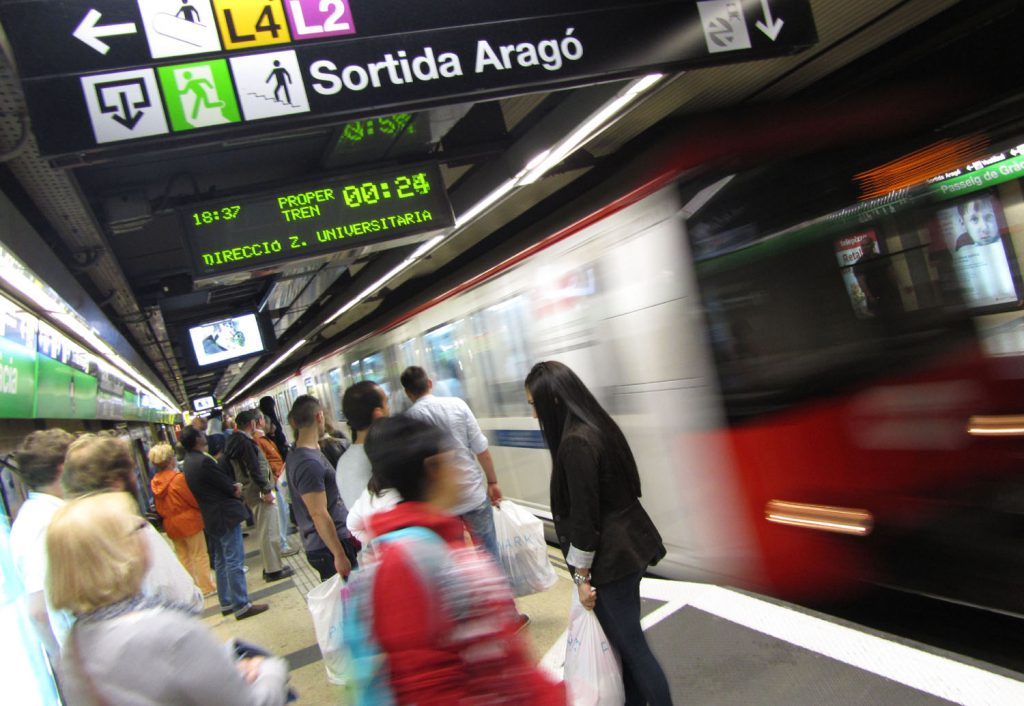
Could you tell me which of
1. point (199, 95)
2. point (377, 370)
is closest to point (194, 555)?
point (377, 370)

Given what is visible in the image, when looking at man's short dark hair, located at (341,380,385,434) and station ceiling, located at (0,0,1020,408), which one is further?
station ceiling, located at (0,0,1020,408)

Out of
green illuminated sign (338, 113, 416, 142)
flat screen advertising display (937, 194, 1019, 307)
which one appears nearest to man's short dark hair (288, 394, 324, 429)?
green illuminated sign (338, 113, 416, 142)

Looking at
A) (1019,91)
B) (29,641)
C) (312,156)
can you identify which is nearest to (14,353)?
(312,156)

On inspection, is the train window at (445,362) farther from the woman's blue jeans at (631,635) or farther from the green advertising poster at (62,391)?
the woman's blue jeans at (631,635)

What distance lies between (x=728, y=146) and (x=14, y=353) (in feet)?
16.0

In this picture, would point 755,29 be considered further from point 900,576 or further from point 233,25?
point 900,576

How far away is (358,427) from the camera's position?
3.46 m

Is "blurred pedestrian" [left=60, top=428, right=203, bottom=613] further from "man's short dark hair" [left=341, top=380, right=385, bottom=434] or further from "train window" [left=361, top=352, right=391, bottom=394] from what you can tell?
"train window" [left=361, top=352, right=391, bottom=394]

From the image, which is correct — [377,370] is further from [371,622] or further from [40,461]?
[371,622]

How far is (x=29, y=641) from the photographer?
270 cm

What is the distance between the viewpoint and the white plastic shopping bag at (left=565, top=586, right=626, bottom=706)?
2.54 meters

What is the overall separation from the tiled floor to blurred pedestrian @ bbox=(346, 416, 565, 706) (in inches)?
89.8

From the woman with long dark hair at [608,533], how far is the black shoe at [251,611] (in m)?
4.18

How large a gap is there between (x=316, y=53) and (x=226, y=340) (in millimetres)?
7597
